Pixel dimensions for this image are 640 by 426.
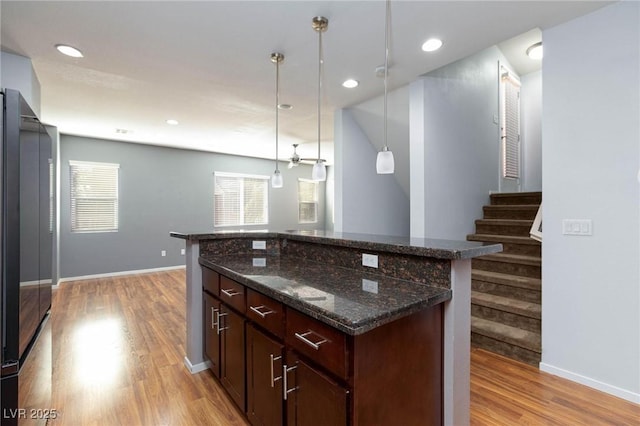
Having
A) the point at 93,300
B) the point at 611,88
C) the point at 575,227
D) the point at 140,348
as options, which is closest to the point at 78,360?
the point at 140,348

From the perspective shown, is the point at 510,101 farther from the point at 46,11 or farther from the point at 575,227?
the point at 46,11

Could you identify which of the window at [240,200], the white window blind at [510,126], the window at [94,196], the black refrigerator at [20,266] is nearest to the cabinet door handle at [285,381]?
the black refrigerator at [20,266]

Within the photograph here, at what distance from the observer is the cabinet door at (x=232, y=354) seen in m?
1.88

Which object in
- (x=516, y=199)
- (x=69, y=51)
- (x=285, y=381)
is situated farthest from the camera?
(x=516, y=199)

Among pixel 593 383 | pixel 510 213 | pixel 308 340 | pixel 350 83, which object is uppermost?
pixel 350 83

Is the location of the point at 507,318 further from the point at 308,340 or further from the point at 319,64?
the point at 319,64

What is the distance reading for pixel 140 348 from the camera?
9.62 ft

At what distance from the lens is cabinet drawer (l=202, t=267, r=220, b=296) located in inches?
87.4

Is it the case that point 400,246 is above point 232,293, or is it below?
above

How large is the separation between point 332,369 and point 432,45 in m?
2.55

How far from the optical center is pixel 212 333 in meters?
2.30

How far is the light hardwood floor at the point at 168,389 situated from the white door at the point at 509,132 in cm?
312

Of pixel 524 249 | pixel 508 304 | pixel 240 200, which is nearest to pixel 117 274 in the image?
pixel 240 200

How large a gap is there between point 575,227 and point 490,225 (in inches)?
59.2
